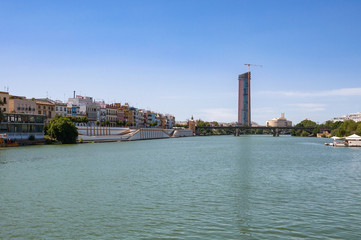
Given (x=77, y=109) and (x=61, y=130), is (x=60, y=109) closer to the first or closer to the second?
(x=77, y=109)

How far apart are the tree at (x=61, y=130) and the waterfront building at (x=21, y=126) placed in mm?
2864

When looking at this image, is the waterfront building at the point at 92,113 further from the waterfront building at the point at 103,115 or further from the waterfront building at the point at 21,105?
the waterfront building at the point at 21,105

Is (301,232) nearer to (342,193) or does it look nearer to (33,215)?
(342,193)

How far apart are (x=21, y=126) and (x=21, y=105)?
1721 cm

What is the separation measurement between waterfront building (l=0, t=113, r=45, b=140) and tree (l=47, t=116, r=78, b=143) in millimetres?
2864

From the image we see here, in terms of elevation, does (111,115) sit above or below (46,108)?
below

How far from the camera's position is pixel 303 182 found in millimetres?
28859

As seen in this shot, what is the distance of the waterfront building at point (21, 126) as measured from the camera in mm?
81875

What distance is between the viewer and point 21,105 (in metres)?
100

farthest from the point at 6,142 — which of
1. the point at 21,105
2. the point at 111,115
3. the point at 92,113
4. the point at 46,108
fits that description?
the point at 111,115

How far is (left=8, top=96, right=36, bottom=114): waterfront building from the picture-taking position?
97438 mm

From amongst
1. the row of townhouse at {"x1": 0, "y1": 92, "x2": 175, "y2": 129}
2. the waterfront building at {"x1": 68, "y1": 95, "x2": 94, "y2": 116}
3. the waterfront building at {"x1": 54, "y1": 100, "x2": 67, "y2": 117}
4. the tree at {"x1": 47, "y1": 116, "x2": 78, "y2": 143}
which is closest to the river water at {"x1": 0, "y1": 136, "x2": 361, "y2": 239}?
the tree at {"x1": 47, "y1": 116, "x2": 78, "y2": 143}

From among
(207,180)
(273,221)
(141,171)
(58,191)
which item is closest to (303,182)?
(207,180)

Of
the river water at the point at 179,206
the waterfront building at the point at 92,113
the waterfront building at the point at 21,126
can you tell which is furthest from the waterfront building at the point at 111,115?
the river water at the point at 179,206
